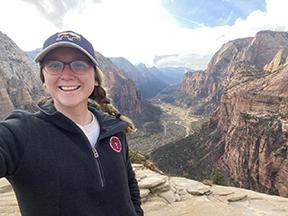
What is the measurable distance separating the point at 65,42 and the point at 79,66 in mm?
276

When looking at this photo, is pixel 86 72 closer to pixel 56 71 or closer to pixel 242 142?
pixel 56 71

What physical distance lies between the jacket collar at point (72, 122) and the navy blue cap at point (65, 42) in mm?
436

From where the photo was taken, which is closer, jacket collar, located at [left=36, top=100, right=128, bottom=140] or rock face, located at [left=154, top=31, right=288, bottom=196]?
jacket collar, located at [left=36, top=100, right=128, bottom=140]

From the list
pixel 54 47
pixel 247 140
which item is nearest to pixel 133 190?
pixel 54 47

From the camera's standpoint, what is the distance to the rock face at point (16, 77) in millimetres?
74188

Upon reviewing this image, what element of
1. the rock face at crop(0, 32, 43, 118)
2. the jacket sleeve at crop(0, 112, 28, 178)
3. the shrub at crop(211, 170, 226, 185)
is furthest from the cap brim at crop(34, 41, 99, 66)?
the rock face at crop(0, 32, 43, 118)

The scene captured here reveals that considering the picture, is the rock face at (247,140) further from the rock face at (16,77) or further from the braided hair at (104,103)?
the braided hair at (104,103)

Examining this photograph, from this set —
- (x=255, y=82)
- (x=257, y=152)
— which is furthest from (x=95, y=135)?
A: (x=255, y=82)

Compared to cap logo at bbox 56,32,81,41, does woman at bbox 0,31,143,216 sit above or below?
below

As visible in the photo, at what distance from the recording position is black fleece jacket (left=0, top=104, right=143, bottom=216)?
2.72m

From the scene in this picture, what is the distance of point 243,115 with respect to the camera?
88750mm

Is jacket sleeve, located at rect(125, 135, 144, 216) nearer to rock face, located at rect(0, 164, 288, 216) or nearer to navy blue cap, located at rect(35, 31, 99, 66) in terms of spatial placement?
navy blue cap, located at rect(35, 31, 99, 66)

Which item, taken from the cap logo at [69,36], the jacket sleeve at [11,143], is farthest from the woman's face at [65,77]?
the jacket sleeve at [11,143]

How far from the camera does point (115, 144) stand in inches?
137
